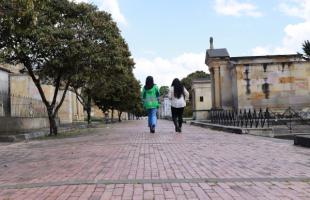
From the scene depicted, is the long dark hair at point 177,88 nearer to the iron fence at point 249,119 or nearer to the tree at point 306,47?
the iron fence at point 249,119

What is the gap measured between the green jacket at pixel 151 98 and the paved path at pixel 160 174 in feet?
19.7

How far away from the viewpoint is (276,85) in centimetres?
3700

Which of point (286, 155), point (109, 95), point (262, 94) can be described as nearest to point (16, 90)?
point (109, 95)

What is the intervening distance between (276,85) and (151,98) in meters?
21.0

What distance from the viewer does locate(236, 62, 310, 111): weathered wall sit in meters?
A: 37.0

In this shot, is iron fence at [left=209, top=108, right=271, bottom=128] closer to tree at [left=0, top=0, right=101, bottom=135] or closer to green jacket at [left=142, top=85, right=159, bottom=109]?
green jacket at [left=142, top=85, right=159, bottom=109]

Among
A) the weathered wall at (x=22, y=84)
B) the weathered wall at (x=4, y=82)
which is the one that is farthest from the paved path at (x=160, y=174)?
the weathered wall at (x=22, y=84)

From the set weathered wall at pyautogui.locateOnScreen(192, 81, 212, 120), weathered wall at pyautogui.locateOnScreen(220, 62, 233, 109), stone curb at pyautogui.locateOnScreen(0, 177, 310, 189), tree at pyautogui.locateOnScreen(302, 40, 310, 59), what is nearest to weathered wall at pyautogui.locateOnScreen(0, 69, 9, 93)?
weathered wall at pyautogui.locateOnScreen(220, 62, 233, 109)

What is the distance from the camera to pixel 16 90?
41938 millimetres

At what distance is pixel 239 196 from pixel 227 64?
34689 millimetres

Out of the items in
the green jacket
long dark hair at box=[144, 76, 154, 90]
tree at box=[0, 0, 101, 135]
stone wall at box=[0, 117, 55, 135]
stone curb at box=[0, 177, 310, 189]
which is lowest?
stone curb at box=[0, 177, 310, 189]

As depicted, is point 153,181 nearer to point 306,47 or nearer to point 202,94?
point 306,47

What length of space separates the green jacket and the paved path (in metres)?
5.99

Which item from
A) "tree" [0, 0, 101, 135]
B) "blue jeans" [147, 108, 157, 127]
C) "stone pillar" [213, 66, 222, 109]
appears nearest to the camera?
"blue jeans" [147, 108, 157, 127]
